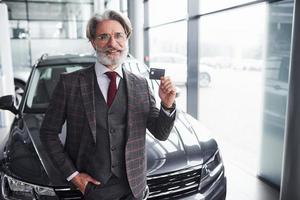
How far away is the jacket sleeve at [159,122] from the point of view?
1.24 metres

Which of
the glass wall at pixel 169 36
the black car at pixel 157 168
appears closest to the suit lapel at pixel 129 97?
the black car at pixel 157 168

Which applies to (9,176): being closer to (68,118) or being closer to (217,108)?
(68,118)

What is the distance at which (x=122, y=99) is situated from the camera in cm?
124

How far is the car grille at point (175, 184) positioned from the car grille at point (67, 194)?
14.8 inches

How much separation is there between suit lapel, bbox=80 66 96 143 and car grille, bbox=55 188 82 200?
0.52 m

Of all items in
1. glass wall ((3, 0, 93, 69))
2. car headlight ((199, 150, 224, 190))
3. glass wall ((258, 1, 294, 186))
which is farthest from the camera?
glass wall ((3, 0, 93, 69))

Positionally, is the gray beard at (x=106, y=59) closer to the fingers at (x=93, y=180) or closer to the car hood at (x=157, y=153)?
the fingers at (x=93, y=180)

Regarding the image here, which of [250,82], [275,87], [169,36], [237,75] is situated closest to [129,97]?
[275,87]

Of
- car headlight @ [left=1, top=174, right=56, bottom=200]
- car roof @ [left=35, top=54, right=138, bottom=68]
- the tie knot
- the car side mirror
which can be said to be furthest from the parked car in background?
the tie knot

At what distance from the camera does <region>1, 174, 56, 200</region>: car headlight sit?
157 cm

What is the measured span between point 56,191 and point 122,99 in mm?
661

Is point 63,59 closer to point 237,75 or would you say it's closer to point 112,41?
point 112,41

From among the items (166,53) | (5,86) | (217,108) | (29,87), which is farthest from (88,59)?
(166,53)

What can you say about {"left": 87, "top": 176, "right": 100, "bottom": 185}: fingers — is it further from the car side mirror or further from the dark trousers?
the car side mirror
